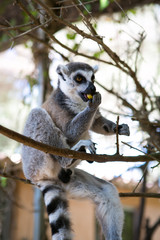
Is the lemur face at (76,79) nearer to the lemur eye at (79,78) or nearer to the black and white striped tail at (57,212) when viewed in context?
the lemur eye at (79,78)

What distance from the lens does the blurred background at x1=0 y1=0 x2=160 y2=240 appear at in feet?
12.8

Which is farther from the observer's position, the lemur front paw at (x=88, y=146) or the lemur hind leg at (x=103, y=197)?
the lemur hind leg at (x=103, y=197)

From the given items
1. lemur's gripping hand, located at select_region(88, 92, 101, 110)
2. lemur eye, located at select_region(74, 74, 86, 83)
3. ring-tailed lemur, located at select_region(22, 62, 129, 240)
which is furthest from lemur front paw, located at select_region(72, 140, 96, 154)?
lemur eye, located at select_region(74, 74, 86, 83)

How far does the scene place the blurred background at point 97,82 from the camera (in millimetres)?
3898

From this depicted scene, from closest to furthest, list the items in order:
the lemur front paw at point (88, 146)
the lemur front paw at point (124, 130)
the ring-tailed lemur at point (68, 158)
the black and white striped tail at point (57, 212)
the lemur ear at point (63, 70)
→ 1. the lemur front paw at point (88, 146)
2. the black and white striped tail at point (57, 212)
3. the ring-tailed lemur at point (68, 158)
4. the lemur front paw at point (124, 130)
5. the lemur ear at point (63, 70)

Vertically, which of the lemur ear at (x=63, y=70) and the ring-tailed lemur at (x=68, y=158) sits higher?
the lemur ear at (x=63, y=70)

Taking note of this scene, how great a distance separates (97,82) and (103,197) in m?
1.52

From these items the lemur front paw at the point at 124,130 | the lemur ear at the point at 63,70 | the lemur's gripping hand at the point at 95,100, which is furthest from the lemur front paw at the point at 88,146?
the lemur ear at the point at 63,70

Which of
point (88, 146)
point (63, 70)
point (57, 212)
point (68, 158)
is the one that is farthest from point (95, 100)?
point (57, 212)

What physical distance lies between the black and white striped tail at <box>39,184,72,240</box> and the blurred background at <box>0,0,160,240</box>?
22.4 inches

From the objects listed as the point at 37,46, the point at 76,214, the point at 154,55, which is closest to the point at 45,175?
the point at 37,46

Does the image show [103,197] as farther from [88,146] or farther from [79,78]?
[79,78]

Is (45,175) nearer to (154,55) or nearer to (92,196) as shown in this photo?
(92,196)

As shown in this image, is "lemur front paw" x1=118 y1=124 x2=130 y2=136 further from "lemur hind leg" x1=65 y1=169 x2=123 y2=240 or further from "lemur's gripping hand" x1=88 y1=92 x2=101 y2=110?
"lemur hind leg" x1=65 y1=169 x2=123 y2=240
